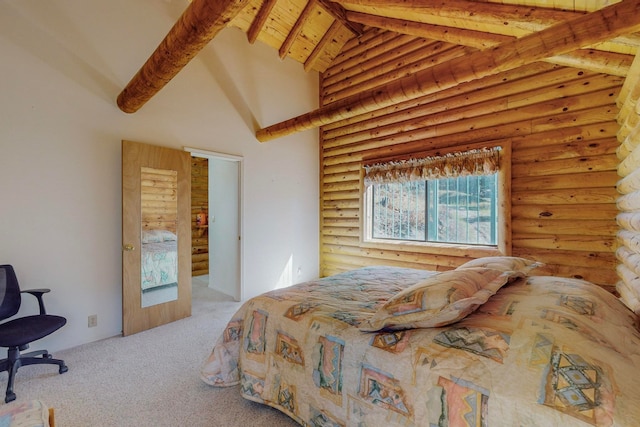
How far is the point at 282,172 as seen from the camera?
485 cm

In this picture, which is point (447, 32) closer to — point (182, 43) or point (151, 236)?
point (182, 43)

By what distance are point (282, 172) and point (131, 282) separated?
2.69 metres

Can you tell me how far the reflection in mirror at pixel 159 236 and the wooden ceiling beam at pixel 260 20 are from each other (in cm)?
243

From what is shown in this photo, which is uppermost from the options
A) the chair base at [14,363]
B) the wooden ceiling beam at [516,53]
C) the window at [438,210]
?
the wooden ceiling beam at [516,53]

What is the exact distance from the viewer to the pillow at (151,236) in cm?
325

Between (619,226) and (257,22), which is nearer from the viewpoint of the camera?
(619,226)

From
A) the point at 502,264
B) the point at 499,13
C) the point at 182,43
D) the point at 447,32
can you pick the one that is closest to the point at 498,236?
the point at 502,264

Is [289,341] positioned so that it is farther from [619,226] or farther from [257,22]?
[257,22]

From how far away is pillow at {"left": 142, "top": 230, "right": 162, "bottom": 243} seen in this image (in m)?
3.25

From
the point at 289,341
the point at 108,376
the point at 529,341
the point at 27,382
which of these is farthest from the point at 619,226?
the point at 27,382

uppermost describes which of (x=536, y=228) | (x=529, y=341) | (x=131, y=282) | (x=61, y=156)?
(x=61, y=156)

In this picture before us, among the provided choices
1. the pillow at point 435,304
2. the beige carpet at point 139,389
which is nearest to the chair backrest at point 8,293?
the beige carpet at point 139,389

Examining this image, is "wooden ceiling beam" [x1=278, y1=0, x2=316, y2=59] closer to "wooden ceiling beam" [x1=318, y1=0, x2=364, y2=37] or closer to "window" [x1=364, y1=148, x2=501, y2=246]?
"wooden ceiling beam" [x1=318, y1=0, x2=364, y2=37]

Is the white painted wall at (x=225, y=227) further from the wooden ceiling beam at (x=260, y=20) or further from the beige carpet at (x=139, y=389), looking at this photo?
the wooden ceiling beam at (x=260, y=20)
